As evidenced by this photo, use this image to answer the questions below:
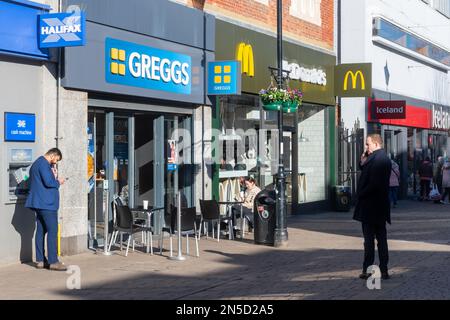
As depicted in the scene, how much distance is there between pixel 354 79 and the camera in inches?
933

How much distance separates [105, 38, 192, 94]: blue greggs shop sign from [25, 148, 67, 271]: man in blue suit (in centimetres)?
294

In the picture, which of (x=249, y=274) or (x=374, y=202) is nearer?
(x=374, y=202)

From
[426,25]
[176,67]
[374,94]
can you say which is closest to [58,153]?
[176,67]

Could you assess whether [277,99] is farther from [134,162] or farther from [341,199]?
[341,199]

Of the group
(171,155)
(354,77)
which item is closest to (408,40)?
(354,77)

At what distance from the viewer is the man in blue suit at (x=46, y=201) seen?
11.5m

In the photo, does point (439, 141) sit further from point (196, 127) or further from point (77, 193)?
point (77, 193)

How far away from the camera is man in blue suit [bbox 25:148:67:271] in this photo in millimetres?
11500

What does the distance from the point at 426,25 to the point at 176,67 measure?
20.4 m

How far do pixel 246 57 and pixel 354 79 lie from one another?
20.7 feet

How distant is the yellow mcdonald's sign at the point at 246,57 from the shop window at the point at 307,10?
139 inches

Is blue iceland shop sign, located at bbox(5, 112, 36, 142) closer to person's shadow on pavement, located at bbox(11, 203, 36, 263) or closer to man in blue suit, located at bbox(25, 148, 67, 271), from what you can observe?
man in blue suit, located at bbox(25, 148, 67, 271)

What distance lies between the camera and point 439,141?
3681 centimetres

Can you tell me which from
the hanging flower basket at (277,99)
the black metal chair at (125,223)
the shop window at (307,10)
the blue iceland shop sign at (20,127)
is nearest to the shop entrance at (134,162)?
the black metal chair at (125,223)
